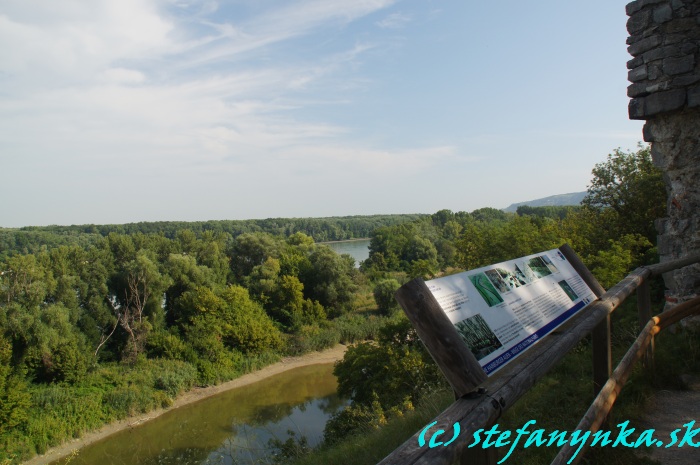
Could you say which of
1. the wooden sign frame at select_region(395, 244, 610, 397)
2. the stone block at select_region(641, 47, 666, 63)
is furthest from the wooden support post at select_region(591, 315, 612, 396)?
the stone block at select_region(641, 47, 666, 63)

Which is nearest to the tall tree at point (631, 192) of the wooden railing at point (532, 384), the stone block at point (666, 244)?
the stone block at point (666, 244)

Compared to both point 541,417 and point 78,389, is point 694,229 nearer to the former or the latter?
point 541,417

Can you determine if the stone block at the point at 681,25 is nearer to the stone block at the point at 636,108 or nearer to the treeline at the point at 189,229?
the stone block at the point at 636,108

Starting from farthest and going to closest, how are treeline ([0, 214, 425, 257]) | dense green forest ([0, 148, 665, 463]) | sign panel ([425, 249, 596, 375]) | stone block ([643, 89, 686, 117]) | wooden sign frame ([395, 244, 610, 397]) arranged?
1. treeline ([0, 214, 425, 257])
2. dense green forest ([0, 148, 665, 463])
3. stone block ([643, 89, 686, 117])
4. sign panel ([425, 249, 596, 375])
5. wooden sign frame ([395, 244, 610, 397])

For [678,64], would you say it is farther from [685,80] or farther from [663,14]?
[663,14]

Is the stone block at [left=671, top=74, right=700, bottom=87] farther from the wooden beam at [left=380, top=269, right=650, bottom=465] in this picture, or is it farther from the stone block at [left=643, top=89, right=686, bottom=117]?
the wooden beam at [left=380, top=269, right=650, bottom=465]

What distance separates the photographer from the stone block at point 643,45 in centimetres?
594

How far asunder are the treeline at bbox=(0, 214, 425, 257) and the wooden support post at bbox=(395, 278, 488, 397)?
118ft

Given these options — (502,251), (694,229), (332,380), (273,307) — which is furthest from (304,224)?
(694,229)

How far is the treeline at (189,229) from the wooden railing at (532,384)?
117 ft

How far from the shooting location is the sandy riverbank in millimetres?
17959

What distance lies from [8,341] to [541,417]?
22.2 meters

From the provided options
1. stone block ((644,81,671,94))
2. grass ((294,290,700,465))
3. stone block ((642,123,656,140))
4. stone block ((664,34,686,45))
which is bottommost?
grass ((294,290,700,465))

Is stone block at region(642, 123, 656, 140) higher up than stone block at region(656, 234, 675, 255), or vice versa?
stone block at region(642, 123, 656, 140)
